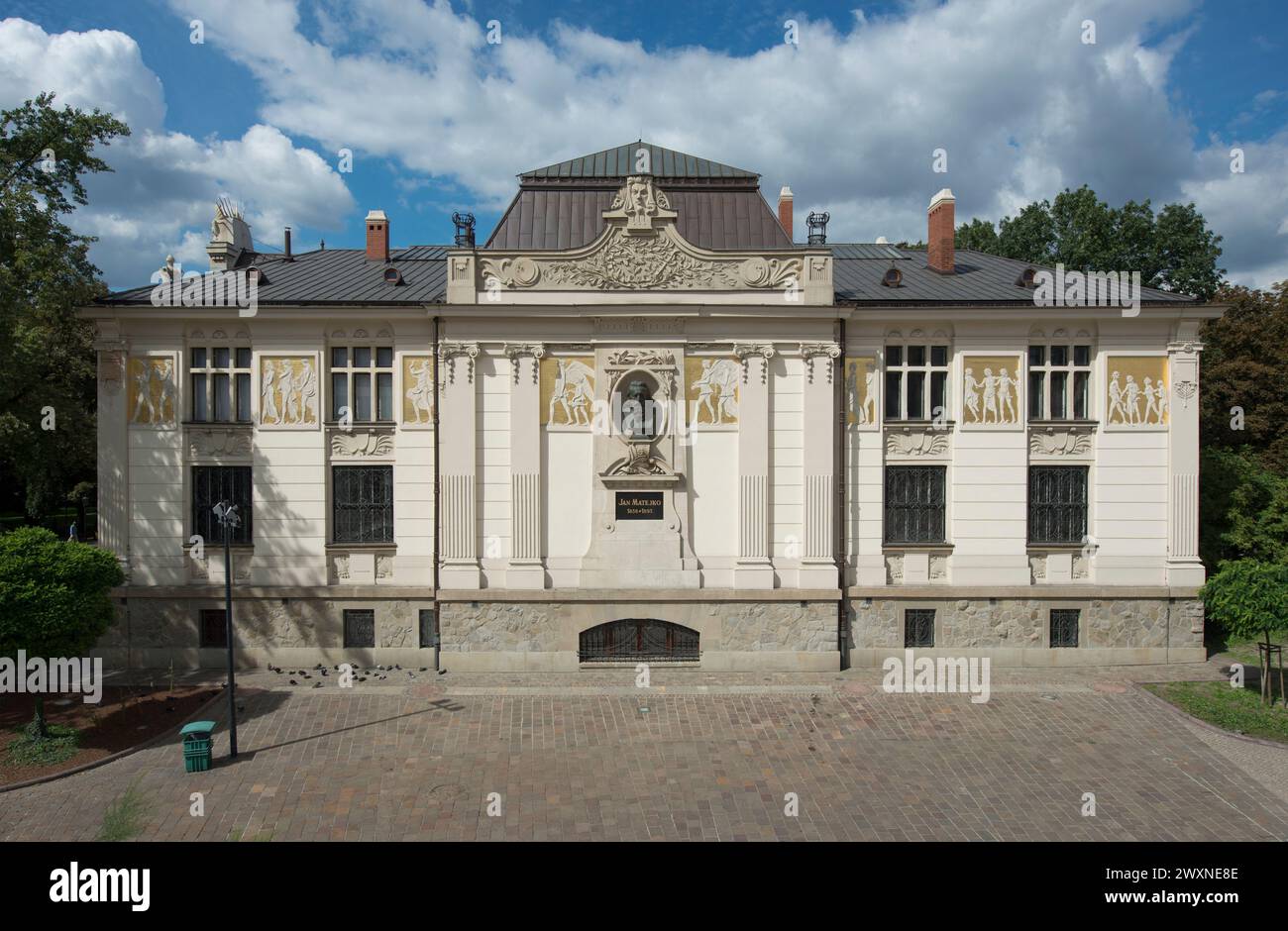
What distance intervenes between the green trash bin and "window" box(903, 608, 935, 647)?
18.0 meters

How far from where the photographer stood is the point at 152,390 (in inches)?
804

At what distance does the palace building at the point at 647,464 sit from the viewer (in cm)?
2002

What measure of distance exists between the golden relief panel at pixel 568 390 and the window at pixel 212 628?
11.3 meters

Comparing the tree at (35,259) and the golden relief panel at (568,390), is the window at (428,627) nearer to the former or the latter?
the golden relief panel at (568,390)

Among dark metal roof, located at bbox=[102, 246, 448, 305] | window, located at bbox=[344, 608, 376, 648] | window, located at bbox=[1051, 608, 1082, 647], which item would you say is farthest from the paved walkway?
dark metal roof, located at bbox=[102, 246, 448, 305]

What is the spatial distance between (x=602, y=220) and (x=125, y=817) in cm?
1797

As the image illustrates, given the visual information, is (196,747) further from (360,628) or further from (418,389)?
(418,389)

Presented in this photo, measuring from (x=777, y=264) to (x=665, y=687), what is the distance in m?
→ 12.4

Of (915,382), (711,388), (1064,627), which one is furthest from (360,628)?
(1064,627)

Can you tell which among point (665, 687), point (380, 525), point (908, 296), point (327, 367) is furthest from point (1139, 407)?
point (327, 367)

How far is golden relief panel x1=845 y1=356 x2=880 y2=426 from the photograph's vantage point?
68.2ft

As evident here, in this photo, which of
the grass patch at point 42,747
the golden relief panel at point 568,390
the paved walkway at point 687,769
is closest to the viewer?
the paved walkway at point 687,769

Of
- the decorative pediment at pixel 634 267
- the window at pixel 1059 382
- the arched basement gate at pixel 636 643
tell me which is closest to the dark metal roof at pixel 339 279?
the decorative pediment at pixel 634 267

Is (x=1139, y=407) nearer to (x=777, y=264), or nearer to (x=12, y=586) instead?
(x=777, y=264)
